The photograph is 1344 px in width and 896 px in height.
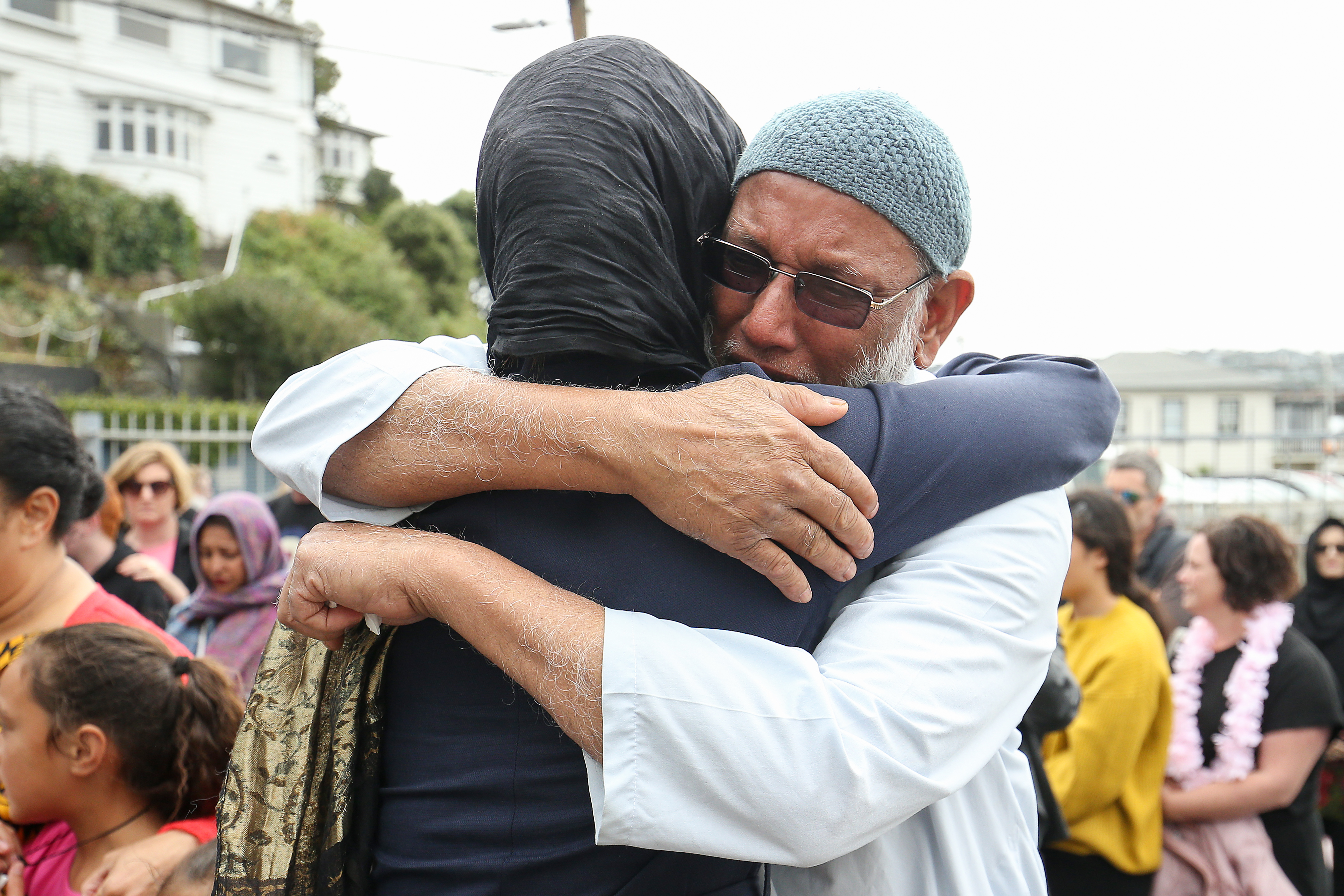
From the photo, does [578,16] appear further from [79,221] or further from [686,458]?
[79,221]

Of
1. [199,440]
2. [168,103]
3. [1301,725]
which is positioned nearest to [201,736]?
[1301,725]

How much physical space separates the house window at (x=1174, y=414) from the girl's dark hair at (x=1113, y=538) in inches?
1116

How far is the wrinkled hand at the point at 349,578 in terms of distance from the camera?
1.21 metres

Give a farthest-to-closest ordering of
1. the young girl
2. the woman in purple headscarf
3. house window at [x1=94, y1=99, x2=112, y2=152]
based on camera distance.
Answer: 1. house window at [x1=94, y1=99, x2=112, y2=152]
2. the woman in purple headscarf
3. the young girl

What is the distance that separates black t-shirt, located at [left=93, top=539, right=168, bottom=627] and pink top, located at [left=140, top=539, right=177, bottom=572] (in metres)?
1.35

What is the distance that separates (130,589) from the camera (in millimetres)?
4375

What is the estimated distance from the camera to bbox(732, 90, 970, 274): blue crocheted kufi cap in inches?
56.6

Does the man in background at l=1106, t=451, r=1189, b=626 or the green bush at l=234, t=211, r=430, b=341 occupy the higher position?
the green bush at l=234, t=211, r=430, b=341

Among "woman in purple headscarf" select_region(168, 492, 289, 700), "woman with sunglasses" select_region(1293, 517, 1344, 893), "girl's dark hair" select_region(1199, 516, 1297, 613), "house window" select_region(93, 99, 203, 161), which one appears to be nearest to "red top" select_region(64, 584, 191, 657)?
"woman in purple headscarf" select_region(168, 492, 289, 700)

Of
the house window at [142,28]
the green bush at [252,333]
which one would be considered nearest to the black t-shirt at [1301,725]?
the green bush at [252,333]

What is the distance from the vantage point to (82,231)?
25812 millimetres

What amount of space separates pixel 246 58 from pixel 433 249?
13.7 metres

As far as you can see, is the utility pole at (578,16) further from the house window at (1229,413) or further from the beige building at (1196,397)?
the house window at (1229,413)

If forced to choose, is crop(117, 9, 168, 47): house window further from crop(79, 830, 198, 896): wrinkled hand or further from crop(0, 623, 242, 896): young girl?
crop(79, 830, 198, 896): wrinkled hand
